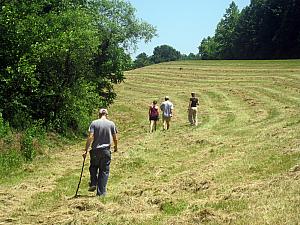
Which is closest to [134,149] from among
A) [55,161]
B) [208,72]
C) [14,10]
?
[55,161]

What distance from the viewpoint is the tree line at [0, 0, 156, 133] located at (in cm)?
2084

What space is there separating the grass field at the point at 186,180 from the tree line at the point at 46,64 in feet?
8.57

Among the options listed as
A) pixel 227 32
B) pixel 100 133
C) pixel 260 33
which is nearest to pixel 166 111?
pixel 100 133

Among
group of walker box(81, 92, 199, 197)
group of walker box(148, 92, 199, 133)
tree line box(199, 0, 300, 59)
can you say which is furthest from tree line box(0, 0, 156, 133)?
tree line box(199, 0, 300, 59)

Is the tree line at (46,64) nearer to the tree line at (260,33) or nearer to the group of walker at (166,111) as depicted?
the group of walker at (166,111)

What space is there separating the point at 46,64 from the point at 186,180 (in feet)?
44.8

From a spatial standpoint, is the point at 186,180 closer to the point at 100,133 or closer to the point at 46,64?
the point at 100,133

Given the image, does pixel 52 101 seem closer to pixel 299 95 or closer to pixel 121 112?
pixel 121 112

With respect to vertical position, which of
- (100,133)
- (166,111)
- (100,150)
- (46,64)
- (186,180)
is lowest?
(166,111)

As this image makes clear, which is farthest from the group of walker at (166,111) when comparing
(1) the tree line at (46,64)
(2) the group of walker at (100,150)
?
(2) the group of walker at (100,150)

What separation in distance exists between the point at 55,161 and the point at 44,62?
24.0ft

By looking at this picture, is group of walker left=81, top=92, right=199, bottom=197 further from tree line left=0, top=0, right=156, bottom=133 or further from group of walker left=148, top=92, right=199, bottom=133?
group of walker left=148, top=92, right=199, bottom=133

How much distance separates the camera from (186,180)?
1198cm

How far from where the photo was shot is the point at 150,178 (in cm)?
1335
